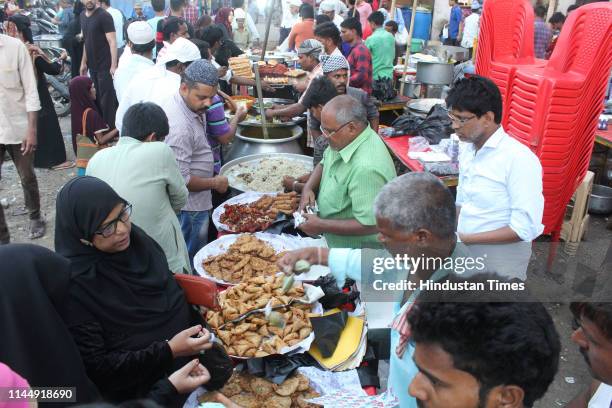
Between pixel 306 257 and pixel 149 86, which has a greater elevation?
pixel 149 86

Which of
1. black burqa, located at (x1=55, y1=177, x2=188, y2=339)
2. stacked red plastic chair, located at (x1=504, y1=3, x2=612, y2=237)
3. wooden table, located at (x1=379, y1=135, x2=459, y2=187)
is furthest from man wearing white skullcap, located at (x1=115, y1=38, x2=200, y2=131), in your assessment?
stacked red plastic chair, located at (x1=504, y1=3, x2=612, y2=237)

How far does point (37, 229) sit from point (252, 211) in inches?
114

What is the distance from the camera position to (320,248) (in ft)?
8.00

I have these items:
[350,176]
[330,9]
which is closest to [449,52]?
[330,9]

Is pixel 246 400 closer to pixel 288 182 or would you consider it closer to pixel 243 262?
pixel 243 262

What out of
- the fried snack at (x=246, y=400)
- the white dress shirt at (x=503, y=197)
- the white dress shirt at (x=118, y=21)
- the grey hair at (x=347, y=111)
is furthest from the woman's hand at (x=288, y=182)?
the white dress shirt at (x=118, y=21)

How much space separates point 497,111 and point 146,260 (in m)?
2.03

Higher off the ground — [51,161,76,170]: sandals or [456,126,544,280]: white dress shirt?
[456,126,544,280]: white dress shirt

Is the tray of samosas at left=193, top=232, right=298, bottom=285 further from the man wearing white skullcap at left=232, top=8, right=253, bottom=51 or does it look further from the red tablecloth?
the man wearing white skullcap at left=232, top=8, right=253, bottom=51

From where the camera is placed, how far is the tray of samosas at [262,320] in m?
2.35

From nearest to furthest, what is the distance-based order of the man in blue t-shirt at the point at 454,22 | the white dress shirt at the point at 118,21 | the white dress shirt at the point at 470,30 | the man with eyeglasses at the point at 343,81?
the man with eyeglasses at the point at 343,81, the white dress shirt at the point at 118,21, the white dress shirt at the point at 470,30, the man in blue t-shirt at the point at 454,22

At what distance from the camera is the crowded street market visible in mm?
1464

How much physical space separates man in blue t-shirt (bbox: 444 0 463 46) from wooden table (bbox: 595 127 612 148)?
8404 mm

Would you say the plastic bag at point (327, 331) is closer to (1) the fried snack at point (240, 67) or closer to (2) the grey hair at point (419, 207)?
(2) the grey hair at point (419, 207)
